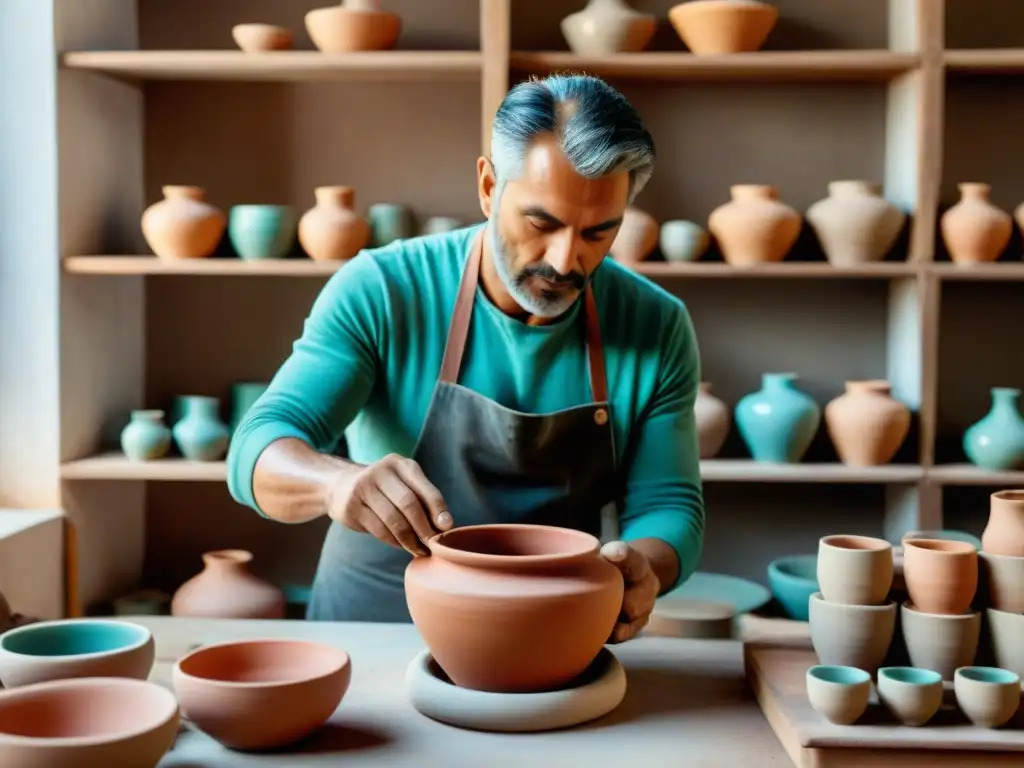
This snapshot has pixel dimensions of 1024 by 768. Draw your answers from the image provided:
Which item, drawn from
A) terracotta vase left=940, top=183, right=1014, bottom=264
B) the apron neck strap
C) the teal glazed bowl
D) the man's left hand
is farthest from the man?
terracotta vase left=940, top=183, right=1014, bottom=264

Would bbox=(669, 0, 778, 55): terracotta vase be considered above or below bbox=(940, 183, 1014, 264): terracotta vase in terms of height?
above

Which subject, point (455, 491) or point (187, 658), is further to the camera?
point (455, 491)

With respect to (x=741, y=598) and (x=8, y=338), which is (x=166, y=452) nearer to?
(x=8, y=338)

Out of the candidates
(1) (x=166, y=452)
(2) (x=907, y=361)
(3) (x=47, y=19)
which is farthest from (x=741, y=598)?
(3) (x=47, y=19)

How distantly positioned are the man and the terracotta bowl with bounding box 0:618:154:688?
0.38m

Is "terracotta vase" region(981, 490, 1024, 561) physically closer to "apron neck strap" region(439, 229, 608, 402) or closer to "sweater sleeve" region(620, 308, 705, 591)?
"sweater sleeve" region(620, 308, 705, 591)

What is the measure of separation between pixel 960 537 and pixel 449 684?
5.88 ft

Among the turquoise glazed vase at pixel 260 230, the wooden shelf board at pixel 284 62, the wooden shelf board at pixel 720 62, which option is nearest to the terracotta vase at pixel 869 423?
the wooden shelf board at pixel 720 62

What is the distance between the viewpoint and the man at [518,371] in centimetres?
170

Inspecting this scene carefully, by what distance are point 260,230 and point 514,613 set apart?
224 cm

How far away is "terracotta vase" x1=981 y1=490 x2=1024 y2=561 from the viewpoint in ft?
4.64

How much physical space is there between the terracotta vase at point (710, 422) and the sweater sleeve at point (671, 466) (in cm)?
137

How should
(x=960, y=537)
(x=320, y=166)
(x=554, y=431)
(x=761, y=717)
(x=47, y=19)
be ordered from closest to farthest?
(x=761, y=717) < (x=554, y=431) < (x=960, y=537) < (x=47, y=19) < (x=320, y=166)

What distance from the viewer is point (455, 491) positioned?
6.56 ft
